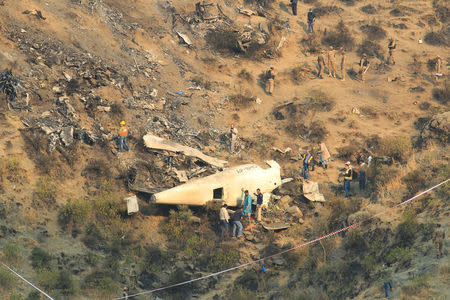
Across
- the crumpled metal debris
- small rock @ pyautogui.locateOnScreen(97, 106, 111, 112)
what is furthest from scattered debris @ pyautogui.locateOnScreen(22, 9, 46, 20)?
small rock @ pyautogui.locateOnScreen(97, 106, 111, 112)

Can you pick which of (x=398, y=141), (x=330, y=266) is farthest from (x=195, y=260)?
(x=398, y=141)

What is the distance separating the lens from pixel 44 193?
552 inches

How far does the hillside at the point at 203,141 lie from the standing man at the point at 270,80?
44 centimetres

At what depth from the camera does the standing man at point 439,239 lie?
10663 mm

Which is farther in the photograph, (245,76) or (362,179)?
(245,76)

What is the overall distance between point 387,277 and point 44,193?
10159mm

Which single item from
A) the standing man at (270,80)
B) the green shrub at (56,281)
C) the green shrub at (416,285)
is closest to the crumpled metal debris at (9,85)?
the green shrub at (56,281)

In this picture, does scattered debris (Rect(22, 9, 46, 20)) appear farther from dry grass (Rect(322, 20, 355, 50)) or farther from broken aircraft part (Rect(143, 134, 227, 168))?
dry grass (Rect(322, 20, 355, 50))

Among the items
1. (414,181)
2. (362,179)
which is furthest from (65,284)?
(414,181)

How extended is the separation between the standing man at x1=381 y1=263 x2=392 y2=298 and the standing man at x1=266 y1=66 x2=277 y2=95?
46.5 feet

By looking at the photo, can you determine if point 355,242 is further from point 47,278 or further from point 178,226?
point 47,278

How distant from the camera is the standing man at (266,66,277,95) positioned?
23.7 m

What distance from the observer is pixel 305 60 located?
89.2 ft

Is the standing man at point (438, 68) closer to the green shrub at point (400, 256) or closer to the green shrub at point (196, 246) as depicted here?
the green shrub at point (400, 256)
